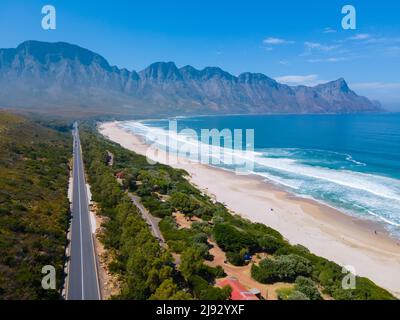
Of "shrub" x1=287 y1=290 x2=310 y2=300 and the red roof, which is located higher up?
the red roof

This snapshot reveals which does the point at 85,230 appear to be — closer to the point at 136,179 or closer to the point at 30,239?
the point at 30,239

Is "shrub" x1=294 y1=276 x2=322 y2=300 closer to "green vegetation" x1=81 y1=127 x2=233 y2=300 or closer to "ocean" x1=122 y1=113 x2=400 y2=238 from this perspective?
"green vegetation" x1=81 y1=127 x2=233 y2=300

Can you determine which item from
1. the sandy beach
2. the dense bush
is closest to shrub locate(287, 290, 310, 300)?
the dense bush

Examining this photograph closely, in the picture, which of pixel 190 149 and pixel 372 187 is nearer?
pixel 372 187

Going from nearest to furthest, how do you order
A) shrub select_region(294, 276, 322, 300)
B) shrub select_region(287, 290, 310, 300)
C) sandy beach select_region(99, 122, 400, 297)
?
1. shrub select_region(287, 290, 310, 300)
2. shrub select_region(294, 276, 322, 300)
3. sandy beach select_region(99, 122, 400, 297)

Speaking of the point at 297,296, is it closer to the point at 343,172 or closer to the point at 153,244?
the point at 153,244

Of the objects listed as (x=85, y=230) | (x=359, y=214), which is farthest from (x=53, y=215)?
(x=359, y=214)
